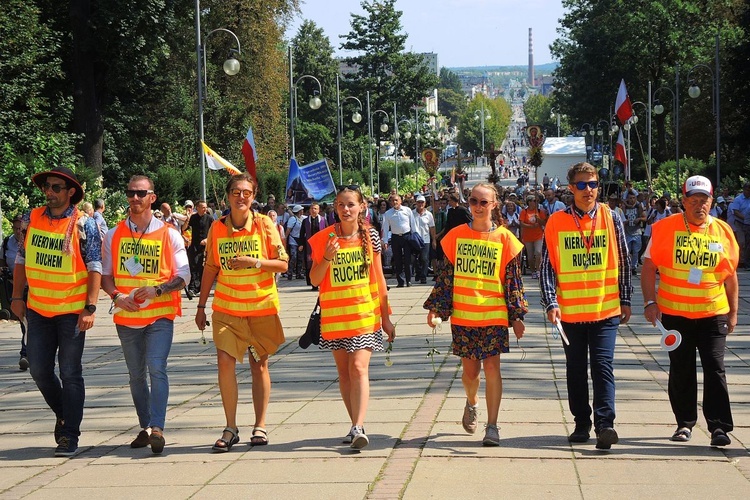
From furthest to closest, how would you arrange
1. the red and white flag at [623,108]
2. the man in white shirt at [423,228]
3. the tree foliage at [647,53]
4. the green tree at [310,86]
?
the green tree at [310,86] < the tree foliage at [647,53] < the red and white flag at [623,108] < the man in white shirt at [423,228]

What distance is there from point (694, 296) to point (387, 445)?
218 centimetres

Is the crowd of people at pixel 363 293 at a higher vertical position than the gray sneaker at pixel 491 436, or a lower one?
higher

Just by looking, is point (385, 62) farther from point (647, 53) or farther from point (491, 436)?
point (491, 436)

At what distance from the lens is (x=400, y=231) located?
2206 cm

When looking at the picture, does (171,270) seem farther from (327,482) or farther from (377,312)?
(327,482)

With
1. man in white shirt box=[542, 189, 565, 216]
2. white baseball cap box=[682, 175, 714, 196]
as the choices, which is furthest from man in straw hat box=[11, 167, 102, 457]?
man in white shirt box=[542, 189, 565, 216]

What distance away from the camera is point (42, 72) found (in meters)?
31.6

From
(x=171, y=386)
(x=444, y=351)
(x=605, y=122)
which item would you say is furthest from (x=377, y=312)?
(x=605, y=122)

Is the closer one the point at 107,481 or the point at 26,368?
the point at 107,481

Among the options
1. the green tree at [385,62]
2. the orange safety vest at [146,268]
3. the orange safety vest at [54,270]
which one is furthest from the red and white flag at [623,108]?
the green tree at [385,62]

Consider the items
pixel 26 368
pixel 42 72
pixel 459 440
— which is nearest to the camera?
pixel 459 440

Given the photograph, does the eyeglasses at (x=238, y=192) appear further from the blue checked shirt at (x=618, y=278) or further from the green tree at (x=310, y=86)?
the green tree at (x=310, y=86)

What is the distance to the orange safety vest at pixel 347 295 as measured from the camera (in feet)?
24.9

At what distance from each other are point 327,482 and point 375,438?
1241 millimetres
